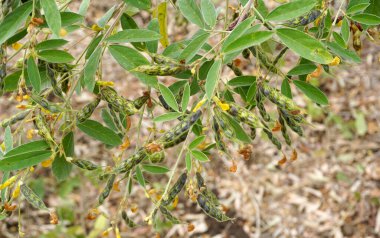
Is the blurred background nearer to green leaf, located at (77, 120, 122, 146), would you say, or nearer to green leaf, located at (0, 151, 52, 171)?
Answer: green leaf, located at (77, 120, 122, 146)

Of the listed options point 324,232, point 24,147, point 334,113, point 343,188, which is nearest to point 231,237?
point 324,232

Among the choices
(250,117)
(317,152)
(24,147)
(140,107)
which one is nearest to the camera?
(250,117)

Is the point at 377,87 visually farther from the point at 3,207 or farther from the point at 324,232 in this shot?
the point at 3,207

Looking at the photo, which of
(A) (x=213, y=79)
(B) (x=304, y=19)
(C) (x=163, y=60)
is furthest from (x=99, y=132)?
(B) (x=304, y=19)

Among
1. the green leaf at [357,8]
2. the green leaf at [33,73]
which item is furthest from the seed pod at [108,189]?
the green leaf at [357,8]

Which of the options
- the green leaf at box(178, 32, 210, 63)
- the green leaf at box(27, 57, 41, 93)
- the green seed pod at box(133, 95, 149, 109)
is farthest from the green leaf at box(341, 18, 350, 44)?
the green leaf at box(27, 57, 41, 93)

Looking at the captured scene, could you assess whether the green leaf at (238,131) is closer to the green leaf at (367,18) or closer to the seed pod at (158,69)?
the seed pod at (158,69)
